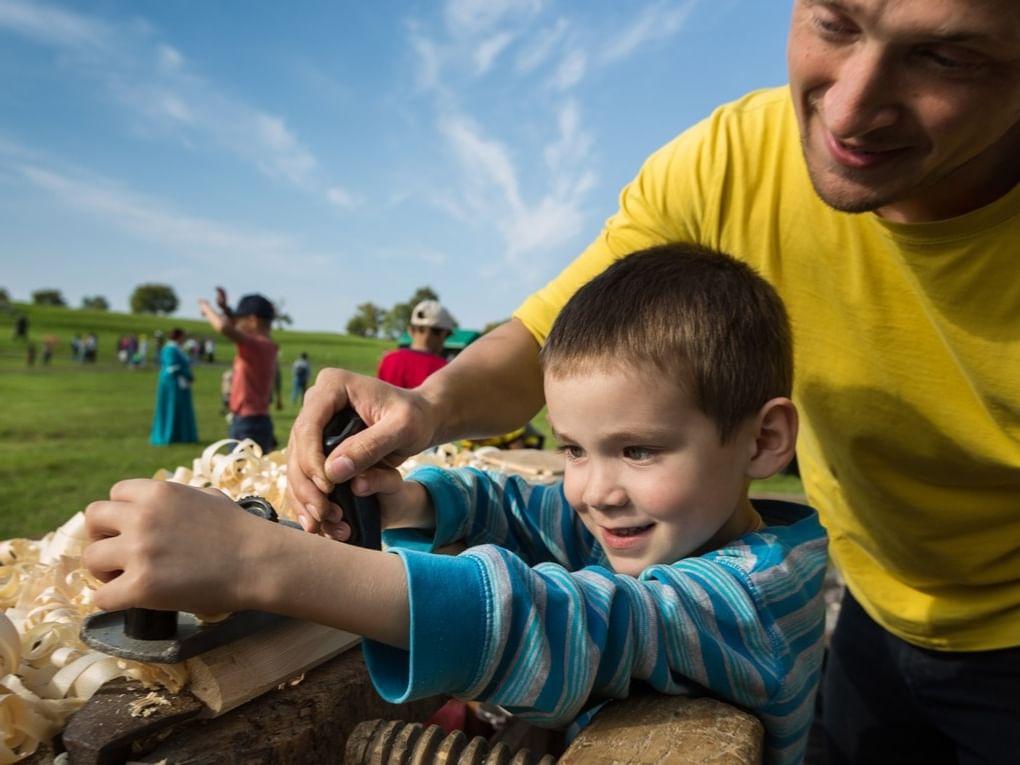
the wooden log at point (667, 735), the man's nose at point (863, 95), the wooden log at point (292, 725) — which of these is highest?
the man's nose at point (863, 95)

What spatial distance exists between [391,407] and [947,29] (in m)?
1.07

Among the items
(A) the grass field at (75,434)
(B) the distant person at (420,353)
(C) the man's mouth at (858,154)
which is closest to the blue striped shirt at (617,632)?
(C) the man's mouth at (858,154)

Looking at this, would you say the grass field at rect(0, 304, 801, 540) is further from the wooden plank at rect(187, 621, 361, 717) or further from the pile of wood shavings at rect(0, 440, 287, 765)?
the wooden plank at rect(187, 621, 361, 717)

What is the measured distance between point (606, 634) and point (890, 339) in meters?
1.04

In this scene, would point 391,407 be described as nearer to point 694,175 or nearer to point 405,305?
point 694,175

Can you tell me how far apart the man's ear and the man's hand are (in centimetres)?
61

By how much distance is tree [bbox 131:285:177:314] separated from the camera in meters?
92.2

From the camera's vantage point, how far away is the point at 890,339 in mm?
1651

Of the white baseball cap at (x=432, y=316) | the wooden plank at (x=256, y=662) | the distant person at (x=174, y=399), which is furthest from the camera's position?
the distant person at (x=174, y=399)

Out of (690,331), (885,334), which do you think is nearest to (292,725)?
(690,331)

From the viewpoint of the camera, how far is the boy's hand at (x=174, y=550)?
0.85m

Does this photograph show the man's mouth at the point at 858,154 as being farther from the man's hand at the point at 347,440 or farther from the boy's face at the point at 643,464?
the man's hand at the point at 347,440

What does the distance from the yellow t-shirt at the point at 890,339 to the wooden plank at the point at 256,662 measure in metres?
0.99

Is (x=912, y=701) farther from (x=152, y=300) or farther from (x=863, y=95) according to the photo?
(x=152, y=300)
